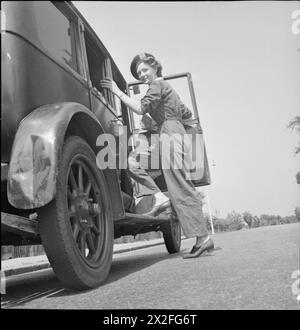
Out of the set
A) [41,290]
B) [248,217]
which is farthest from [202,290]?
[41,290]

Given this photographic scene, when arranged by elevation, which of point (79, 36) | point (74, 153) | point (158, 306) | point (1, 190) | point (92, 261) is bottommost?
point (158, 306)

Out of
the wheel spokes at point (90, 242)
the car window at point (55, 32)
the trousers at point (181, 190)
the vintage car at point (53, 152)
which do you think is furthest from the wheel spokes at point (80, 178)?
the trousers at point (181, 190)

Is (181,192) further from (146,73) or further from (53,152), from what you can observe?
(53,152)

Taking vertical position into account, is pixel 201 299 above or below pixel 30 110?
below

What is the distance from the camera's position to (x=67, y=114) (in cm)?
181

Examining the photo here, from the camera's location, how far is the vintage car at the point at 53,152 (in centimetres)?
160

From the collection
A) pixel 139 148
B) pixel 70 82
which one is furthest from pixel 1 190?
pixel 139 148

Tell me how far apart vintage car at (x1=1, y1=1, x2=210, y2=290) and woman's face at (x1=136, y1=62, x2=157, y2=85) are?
1.22 feet

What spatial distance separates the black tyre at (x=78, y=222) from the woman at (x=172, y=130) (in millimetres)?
546

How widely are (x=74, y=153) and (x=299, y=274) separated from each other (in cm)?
113

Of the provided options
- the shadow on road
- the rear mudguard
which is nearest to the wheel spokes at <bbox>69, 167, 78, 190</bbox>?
the rear mudguard

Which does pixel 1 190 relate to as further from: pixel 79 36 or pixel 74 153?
pixel 79 36

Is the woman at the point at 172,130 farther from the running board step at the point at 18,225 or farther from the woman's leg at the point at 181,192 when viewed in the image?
the running board step at the point at 18,225

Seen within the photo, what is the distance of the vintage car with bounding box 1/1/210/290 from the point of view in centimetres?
160
